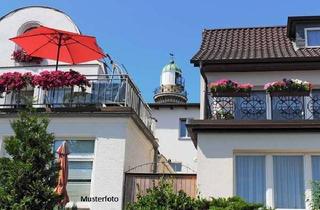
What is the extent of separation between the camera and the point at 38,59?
67.5ft

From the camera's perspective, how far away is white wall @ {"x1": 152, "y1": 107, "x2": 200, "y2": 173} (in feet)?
113

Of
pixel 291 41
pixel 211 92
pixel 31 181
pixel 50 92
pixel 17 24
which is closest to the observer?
pixel 31 181

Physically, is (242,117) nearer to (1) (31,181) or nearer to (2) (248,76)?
(2) (248,76)

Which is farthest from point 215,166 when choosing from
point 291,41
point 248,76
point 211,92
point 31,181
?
point 291,41

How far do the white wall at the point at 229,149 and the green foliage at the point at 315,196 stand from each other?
1.19 metres

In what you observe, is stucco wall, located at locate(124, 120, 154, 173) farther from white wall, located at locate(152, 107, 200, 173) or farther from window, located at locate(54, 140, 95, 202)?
white wall, located at locate(152, 107, 200, 173)

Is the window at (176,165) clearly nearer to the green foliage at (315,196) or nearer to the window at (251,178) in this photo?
the window at (251,178)

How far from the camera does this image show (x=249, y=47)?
19312 millimetres

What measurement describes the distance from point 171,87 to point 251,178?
34.9 metres

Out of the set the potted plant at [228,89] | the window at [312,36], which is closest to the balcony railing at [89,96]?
the potted plant at [228,89]

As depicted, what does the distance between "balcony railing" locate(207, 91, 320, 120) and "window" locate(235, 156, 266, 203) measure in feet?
4.64

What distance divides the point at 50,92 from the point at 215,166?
19.2 ft

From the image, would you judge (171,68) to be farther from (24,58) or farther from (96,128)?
(96,128)

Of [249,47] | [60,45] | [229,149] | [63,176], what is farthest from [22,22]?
[229,149]
